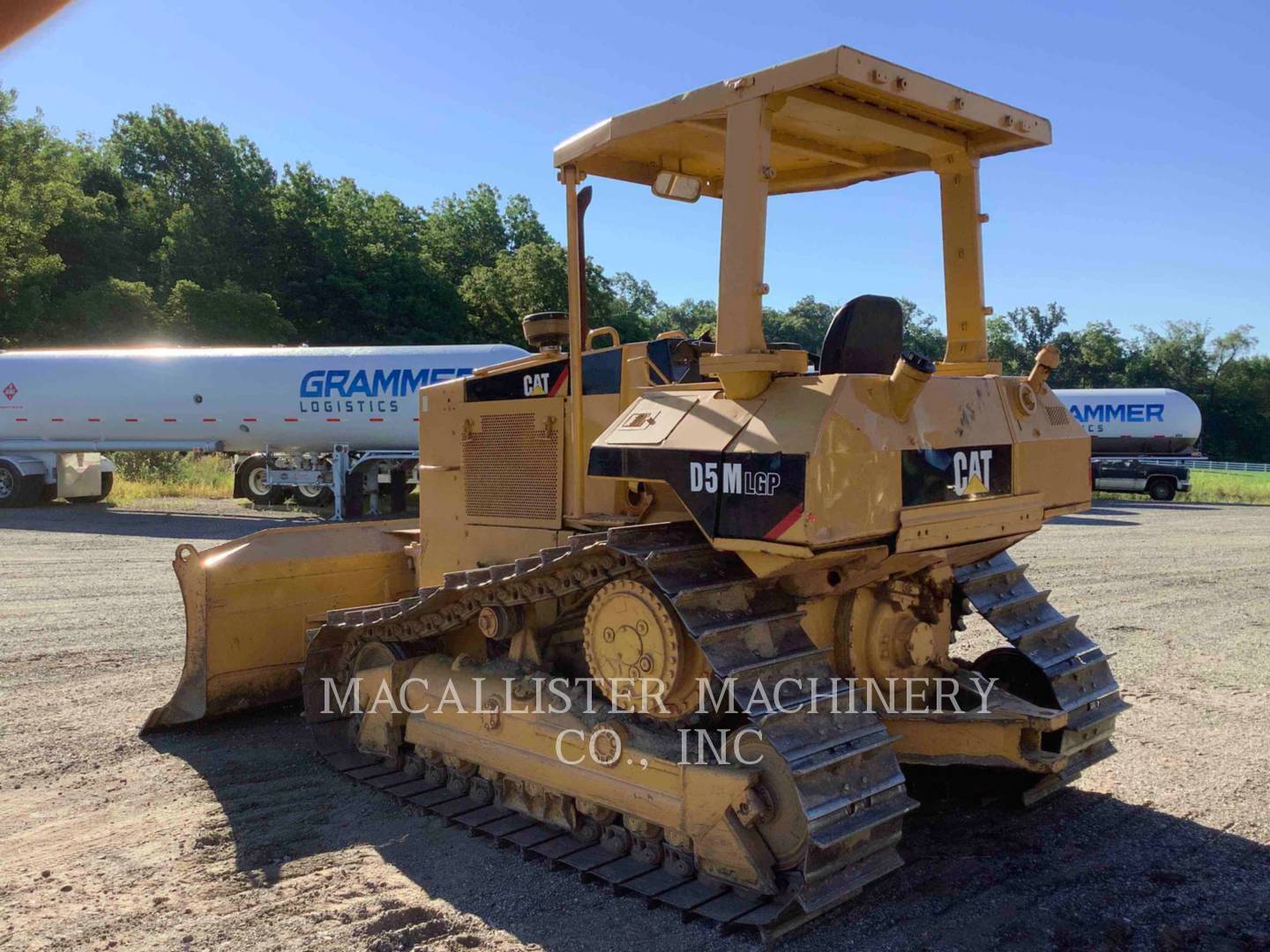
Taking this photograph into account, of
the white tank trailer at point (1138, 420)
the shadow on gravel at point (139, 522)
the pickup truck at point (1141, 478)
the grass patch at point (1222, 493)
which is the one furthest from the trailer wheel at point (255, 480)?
the white tank trailer at point (1138, 420)

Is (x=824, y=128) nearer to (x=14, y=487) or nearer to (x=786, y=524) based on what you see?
(x=786, y=524)

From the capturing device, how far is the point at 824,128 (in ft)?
14.9

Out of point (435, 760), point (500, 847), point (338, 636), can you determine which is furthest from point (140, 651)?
point (500, 847)

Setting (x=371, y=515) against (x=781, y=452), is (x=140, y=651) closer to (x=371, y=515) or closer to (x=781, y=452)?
(x=781, y=452)

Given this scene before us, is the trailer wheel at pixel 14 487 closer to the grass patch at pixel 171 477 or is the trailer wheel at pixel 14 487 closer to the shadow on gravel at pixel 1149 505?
the grass patch at pixel 171 477

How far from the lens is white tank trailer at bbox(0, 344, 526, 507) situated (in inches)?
765

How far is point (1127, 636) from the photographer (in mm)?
8922

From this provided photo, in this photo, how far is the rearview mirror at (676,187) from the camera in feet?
17.0

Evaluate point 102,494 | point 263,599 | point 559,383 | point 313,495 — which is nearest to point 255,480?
point 313,495

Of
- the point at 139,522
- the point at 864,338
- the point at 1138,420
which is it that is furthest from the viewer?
the point at 1138,420

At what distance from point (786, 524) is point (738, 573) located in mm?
626

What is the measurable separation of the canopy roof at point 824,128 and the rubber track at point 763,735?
180 cm

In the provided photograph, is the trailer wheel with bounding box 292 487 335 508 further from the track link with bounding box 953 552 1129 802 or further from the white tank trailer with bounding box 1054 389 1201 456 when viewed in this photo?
the white tank trailer with bounding box 1054 389 1201 456

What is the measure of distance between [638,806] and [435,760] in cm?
159
